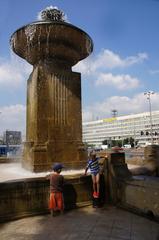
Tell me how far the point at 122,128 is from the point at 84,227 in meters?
109

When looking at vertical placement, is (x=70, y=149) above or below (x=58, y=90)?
below

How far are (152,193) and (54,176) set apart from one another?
2166 millimetres

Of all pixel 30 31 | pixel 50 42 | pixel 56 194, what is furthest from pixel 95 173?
pixel 30 31

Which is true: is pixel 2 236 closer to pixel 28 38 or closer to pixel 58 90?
pixel 58 90

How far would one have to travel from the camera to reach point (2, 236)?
4.58m

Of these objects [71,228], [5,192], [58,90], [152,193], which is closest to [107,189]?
[152,193]

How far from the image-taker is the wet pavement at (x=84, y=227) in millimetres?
4480

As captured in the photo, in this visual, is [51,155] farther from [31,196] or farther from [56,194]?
[56,194]

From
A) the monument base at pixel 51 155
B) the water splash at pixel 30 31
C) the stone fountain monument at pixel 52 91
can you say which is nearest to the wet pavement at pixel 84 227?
the monument base at pixel 51 155

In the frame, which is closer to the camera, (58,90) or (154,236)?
(154,236)

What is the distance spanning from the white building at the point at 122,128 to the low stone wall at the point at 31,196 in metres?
89.4

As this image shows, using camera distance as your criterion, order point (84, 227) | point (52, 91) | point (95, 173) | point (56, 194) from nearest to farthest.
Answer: point (84, 227) < point (56, 194) < point (95, 173) < point (52, 91)

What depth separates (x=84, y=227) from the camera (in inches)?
194

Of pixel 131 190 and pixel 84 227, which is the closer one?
pixel 84 227
